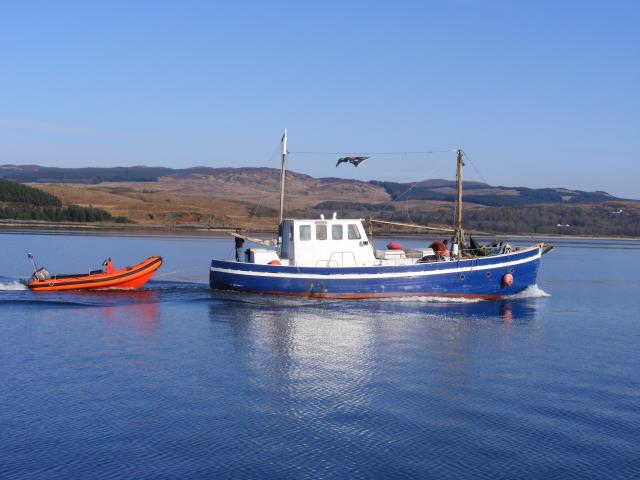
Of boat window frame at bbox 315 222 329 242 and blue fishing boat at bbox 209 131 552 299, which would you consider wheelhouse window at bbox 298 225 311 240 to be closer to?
blue fishing boat at bbox 209 131 552 299

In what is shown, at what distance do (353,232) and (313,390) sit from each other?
58.2 ft

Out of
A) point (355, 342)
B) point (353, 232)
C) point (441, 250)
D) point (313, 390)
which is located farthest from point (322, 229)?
point (313, 390)

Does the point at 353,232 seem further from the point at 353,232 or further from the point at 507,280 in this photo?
the point at 507,280

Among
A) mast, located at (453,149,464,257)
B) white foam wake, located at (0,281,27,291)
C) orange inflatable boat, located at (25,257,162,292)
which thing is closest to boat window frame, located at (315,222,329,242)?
mast, located at (453,149,464,257)

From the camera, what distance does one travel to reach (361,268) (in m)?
33.2

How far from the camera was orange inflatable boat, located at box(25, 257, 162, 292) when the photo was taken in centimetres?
3297

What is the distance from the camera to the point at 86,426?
14570 millimetres

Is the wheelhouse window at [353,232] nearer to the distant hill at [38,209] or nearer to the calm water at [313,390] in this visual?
the calm water at [313,390]

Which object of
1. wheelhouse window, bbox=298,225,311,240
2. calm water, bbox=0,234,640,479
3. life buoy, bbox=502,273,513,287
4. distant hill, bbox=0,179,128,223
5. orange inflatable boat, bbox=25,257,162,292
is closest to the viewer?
calm water, bbox=0,234,640,479

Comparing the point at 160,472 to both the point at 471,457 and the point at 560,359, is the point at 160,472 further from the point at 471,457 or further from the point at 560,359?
the point at 560,359

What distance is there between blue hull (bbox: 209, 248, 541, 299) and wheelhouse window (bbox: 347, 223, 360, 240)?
6.72 ft

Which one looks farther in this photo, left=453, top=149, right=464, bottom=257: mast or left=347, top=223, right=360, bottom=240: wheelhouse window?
left=347, top=223, right=360, bottom=240: wheelhouse window

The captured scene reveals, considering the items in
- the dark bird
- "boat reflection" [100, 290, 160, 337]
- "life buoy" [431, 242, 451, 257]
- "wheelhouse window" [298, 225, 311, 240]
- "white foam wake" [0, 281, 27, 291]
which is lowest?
"boat reflection" [100, 290, 160, 337]

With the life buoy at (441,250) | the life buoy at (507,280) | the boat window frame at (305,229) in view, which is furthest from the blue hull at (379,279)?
the boat window frame at (305,229)
